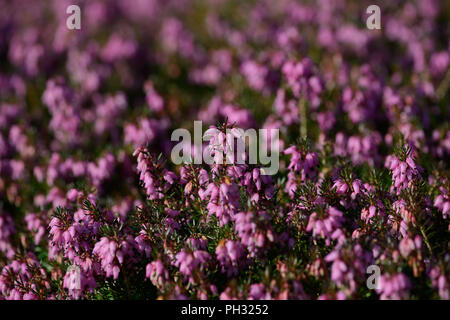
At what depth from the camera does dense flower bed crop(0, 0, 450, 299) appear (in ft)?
16.1

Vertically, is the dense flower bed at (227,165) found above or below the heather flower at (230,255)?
above

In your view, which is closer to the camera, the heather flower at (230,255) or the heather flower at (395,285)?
the heather flower at (395,285)

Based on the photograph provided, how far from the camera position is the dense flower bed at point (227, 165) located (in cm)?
492

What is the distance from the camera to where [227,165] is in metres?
5.31

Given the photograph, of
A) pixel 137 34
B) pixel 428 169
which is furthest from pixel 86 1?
pixel 428 169

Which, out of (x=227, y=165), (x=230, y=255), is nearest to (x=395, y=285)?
(x=230, y=255)

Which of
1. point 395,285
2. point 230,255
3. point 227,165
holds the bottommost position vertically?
point 395,285

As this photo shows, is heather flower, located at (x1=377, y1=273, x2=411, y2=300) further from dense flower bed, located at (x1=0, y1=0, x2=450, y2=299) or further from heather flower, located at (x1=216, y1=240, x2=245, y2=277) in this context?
heather flower, located at (x1=216, y1=240, x2=245, y2=277)

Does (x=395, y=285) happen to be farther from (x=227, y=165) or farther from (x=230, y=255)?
(x=227, y=165)

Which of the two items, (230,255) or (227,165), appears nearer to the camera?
(230,255)

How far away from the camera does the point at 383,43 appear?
12211 millimetres

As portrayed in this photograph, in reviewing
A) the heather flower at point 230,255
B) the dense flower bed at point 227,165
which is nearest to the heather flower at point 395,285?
the dense flower bed at point 227,165

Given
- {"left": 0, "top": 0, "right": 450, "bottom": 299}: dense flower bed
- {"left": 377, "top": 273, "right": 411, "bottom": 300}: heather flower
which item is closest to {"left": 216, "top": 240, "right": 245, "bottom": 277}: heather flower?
{"left": 0, "top": 0, "right": 450, "bottom": 299}: dense flower bed

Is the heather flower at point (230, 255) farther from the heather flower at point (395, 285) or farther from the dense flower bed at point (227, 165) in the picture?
the heather flower at point (395, 285)
